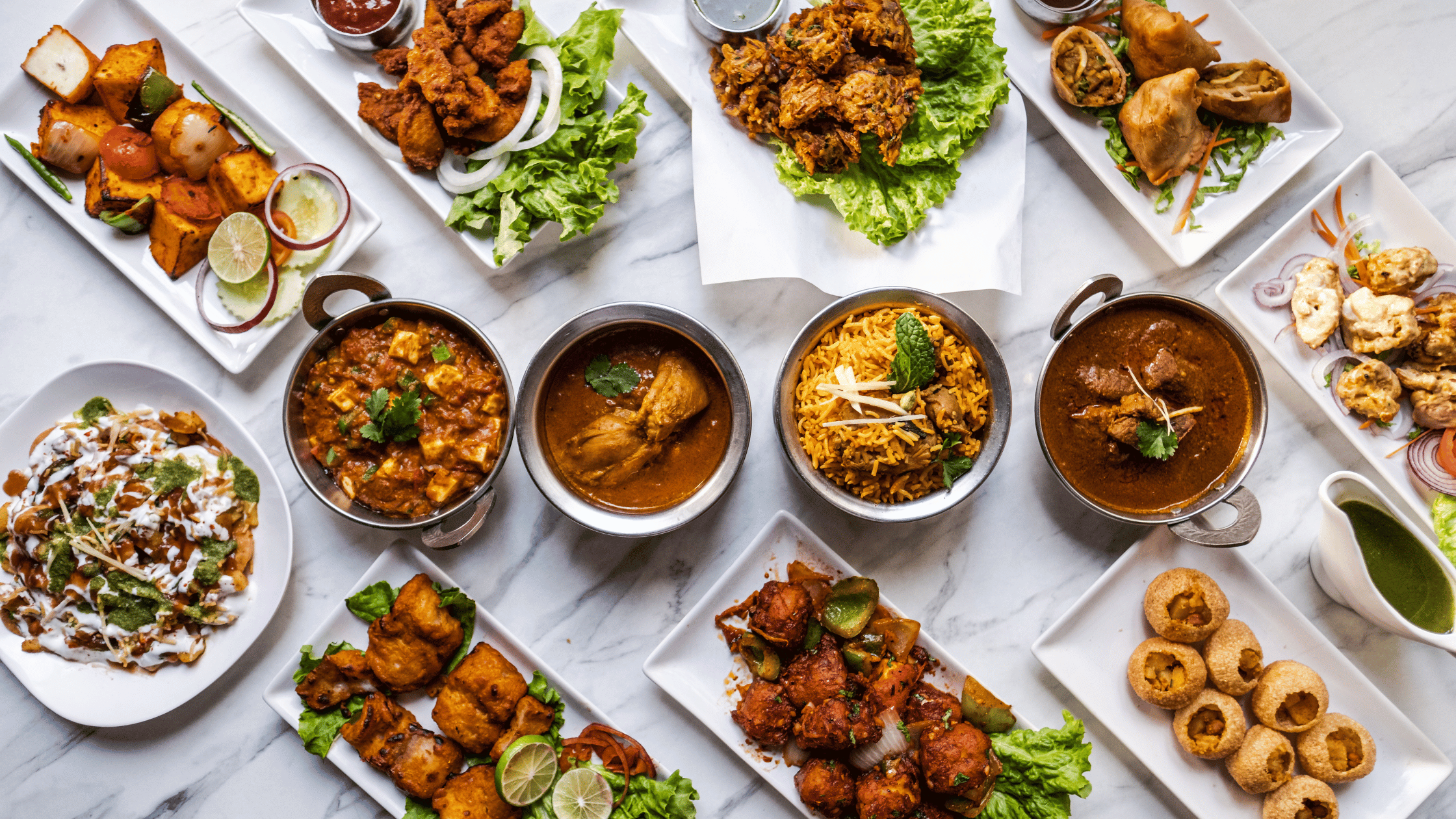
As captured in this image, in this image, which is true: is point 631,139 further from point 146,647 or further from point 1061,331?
point 146,647

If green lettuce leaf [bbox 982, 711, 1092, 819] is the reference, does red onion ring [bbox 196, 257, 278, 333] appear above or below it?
above

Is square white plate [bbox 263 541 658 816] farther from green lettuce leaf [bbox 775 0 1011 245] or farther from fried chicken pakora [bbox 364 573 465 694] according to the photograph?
green lettuce leaf [bbox 775 0 1011 245]

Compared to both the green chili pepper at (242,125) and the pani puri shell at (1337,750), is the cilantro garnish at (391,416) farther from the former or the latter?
the pani puri shell at (1337,750)

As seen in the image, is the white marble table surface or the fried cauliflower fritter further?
the white marble table surface

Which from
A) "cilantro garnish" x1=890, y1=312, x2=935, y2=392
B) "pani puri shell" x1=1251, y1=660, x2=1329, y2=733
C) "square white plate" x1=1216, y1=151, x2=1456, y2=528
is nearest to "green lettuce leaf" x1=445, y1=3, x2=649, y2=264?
"cilantro garnish" x1=890, y1=312, x2=935, y2=392

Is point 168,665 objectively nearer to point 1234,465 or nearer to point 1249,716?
point 1234,465

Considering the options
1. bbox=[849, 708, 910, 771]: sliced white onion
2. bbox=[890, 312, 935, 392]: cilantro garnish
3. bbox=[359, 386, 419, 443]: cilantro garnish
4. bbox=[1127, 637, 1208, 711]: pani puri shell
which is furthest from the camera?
bbox=[1127, 637, 1208, 711]: pani puri shell

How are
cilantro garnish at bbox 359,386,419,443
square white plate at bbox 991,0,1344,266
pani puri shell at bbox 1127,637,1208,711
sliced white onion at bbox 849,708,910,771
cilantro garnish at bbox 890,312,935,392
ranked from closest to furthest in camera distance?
1. cilantro garnish at bbox 890,312,935,392
2. cilantro garnish at bbox 359,386,419,443
3. sliced white onion at bbox 849,708,910,771
4. pani puri shell at bbox 1127,637,1208,711
5. square white plate at bbox 991,0,1344,266
